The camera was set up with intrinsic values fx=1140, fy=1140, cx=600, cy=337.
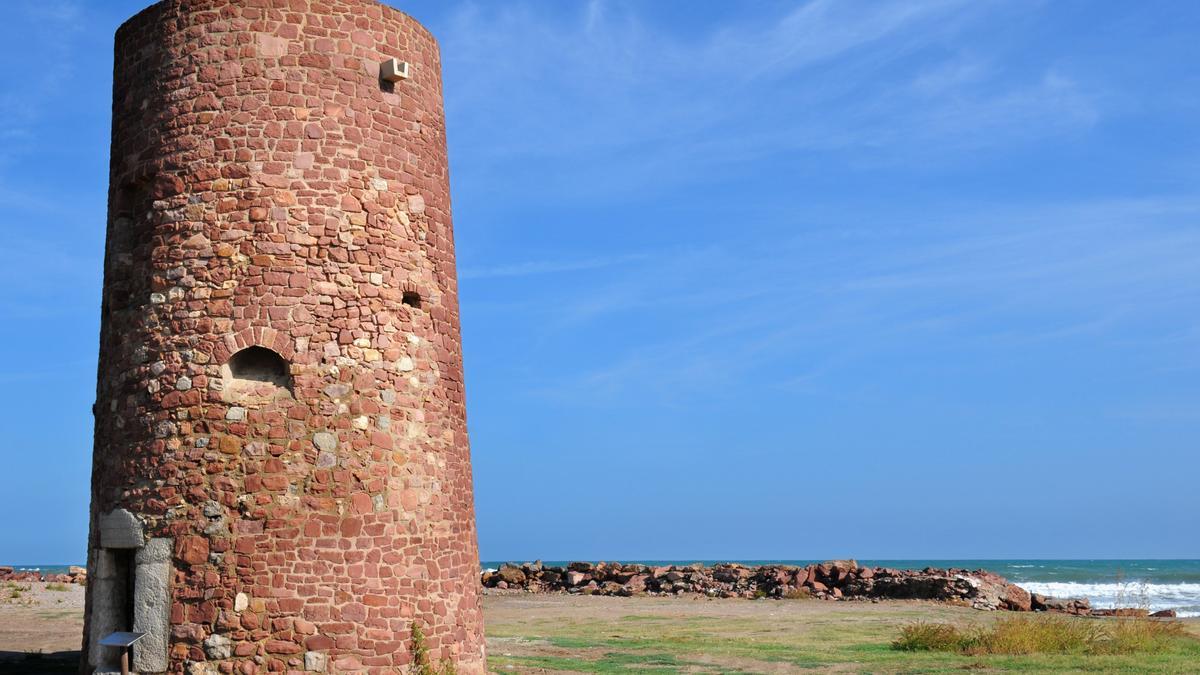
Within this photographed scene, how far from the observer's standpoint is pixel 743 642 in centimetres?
1911

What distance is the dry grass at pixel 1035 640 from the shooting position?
17.6 metres

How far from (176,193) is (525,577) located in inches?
1043

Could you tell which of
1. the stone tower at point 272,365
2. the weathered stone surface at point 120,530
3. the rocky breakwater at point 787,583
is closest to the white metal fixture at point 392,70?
the stone tower at point 272,365

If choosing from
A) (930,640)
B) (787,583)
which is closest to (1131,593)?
(787,583)

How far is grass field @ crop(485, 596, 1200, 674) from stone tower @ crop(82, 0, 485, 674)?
3.94 meters

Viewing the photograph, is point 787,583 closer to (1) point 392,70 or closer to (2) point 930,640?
(2) point 930,640

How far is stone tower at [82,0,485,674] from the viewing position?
11.1 m

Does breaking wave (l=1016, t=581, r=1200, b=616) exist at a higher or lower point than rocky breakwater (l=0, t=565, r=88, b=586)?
lower

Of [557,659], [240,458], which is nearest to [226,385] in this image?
[240,458]

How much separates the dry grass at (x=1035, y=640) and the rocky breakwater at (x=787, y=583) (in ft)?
31.5

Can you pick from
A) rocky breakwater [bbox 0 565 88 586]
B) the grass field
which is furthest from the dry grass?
rocky breakwater [bbox 0 565 88 586]

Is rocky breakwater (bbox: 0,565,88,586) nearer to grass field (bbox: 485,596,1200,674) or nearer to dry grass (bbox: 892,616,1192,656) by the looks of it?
grass field (bbox: 485,596,1200,674)

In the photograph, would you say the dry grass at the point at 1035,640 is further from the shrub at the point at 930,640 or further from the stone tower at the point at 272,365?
the stone tower at the point at 272,365

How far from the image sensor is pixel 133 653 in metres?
11.1
